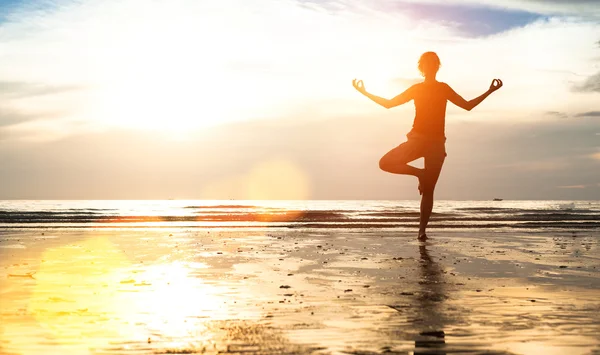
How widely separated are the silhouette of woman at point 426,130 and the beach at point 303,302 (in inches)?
63.8

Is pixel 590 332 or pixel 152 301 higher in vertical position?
pixel 590 332

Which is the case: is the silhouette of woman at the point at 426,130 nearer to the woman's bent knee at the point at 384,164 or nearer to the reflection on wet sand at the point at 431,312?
the woman's bent knee at the point at 384,164

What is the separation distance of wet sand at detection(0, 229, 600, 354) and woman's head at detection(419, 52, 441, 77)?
11.0 feet

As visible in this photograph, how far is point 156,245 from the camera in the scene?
12961 mm

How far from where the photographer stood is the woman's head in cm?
1193

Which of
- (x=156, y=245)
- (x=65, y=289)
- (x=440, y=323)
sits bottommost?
(x=156, y=245)

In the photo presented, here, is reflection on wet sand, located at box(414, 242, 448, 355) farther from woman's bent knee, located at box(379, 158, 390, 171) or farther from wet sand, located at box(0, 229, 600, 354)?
woman's bent knee, located at box(379, 158, 390, 171)

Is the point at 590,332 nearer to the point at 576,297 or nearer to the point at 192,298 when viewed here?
the point at 576,297

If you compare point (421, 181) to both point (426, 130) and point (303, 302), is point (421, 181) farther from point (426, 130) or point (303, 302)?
point (303, 302)

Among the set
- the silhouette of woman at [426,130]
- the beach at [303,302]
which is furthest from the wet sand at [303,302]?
the silhouette of woman at [426,130]

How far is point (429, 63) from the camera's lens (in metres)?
12.0

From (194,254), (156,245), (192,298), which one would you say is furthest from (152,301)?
(156,245)

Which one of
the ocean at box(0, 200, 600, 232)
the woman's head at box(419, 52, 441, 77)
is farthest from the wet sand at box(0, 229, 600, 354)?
the ocean at box(0, 200, 600, 232)

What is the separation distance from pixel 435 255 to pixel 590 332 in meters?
5.82
